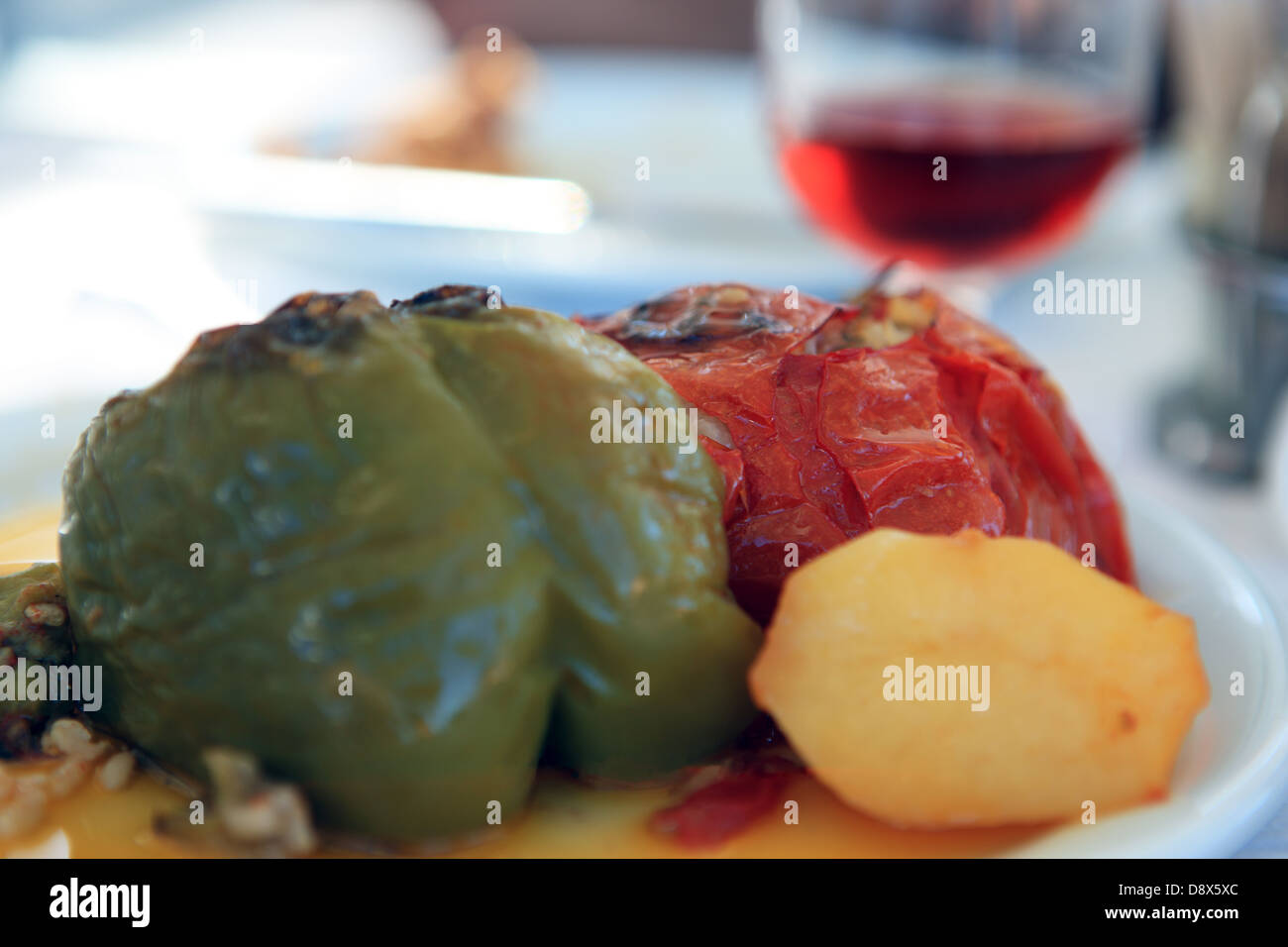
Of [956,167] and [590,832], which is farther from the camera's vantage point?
[956,167]

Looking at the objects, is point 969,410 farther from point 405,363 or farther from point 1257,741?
point 405,363

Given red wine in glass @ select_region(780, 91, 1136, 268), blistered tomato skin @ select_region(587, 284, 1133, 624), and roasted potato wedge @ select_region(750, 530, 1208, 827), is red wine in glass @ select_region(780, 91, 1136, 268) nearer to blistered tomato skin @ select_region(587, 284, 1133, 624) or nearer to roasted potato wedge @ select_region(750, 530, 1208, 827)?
blistered tomato skin @ select_region(587, 284, 1133, 624)

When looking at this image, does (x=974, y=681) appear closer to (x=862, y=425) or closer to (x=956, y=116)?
(x=862, y=425)

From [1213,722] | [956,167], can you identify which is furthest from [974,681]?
[956,167]

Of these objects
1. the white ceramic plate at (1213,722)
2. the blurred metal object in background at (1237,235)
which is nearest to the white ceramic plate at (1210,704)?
the white ceramic plate at (1213,722)

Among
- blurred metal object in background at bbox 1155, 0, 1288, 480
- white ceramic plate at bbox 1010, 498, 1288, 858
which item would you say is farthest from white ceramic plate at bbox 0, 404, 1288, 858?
blurred metal object in background at bbox 1155, 0, 1288, 480

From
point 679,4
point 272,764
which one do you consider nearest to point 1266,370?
point 272,764
